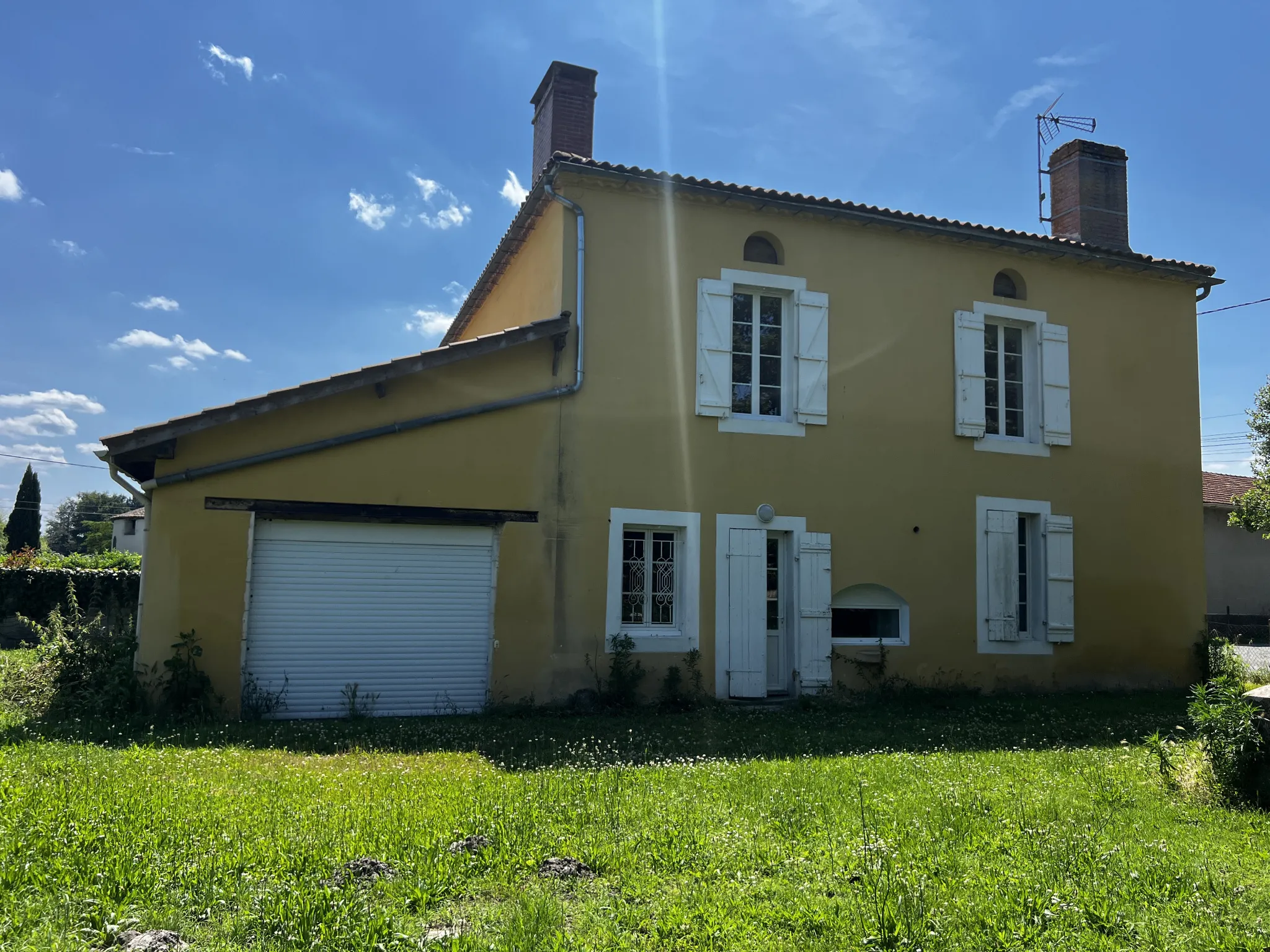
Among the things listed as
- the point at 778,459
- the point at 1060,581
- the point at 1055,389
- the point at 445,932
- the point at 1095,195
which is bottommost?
the point at 445,932

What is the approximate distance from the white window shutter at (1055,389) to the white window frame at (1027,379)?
6 centimetres

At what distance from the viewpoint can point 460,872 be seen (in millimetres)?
4090

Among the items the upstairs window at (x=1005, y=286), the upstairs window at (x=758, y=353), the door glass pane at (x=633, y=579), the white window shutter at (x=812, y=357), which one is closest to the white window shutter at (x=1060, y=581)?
the upstairs window at (x=1005, y=286)

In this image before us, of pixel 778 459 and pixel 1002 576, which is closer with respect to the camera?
pixel 778 459

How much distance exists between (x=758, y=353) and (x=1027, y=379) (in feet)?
13.0

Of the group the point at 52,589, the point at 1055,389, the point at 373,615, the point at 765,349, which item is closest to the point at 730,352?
the point at 765,349

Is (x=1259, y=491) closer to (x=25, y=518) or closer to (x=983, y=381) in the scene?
(x=983, y=381)

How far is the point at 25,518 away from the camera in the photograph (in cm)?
3884

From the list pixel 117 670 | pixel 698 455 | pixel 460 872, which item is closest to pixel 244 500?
pixel 117 670

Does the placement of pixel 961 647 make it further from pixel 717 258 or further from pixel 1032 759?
pixel 717 258

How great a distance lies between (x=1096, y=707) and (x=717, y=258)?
6.78 metres

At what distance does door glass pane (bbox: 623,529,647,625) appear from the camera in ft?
32.6

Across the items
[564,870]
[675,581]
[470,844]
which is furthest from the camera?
[675,581]

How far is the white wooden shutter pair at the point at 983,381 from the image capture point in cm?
1152
